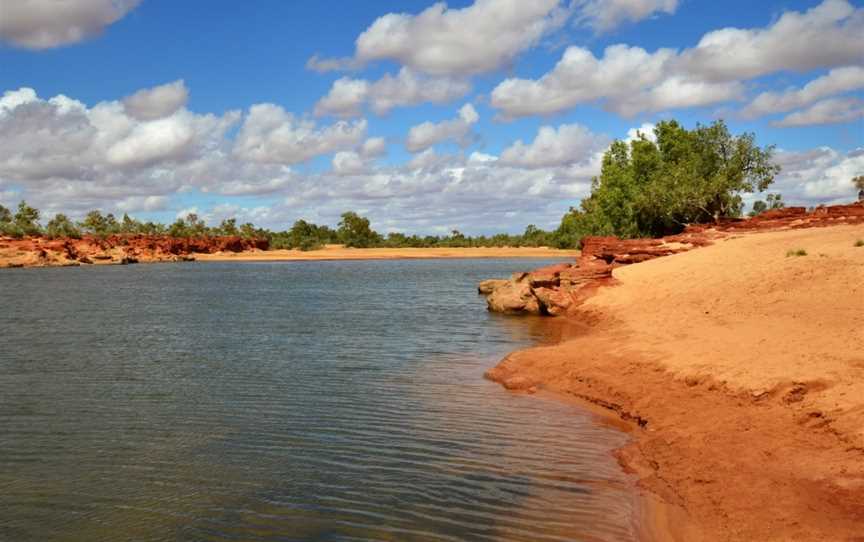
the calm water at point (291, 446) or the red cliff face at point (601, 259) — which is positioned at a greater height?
the red cliff face at point (601, 259)

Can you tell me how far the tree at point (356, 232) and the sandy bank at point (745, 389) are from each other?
524ft

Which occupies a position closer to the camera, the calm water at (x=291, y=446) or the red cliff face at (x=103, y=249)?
the calm water at (x=291, y=446)

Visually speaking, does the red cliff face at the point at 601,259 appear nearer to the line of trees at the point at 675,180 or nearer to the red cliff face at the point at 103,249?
the line of trees at the point at 675,180

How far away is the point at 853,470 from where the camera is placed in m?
8.40

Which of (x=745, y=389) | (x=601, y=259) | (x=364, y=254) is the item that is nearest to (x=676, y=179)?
(x=601, y=259)

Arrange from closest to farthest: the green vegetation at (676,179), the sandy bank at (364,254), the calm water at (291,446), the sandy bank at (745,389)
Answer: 1. the sandy bank at (745,389)
2. the calm water at (291,446)
3. the green vegetation at (676,179)
4. the sandy bank at (364,254)

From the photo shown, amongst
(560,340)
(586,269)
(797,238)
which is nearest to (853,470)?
(560,340)

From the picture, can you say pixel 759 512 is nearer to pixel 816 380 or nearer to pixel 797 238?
pixel 816 380

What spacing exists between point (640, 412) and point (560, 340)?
1128 cm

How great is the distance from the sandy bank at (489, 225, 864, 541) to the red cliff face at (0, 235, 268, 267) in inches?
4457

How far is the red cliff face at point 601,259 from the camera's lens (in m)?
34.5

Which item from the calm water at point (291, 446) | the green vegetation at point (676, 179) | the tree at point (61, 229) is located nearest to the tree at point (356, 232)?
the tree at point (61, 229)

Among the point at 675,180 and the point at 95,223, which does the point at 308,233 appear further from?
the point at 675,180

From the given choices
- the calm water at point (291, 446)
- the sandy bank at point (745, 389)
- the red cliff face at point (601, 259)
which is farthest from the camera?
the red cliff face at point (601, 259)
